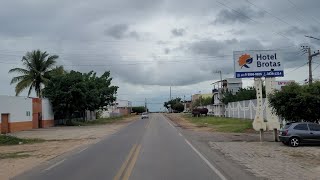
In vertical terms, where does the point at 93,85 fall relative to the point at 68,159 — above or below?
above

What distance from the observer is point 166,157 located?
64.7 ft

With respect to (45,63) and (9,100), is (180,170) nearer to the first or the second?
(9,100)

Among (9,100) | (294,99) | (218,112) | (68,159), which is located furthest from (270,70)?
(218,112)

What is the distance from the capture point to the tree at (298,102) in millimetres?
30547

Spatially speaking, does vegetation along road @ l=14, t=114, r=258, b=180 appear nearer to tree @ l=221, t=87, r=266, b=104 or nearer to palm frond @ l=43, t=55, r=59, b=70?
palm frond @ l=43, t=55, r=59, b=70

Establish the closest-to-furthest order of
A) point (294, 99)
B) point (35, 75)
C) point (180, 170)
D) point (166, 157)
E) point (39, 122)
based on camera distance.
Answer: point (180, 170) < point (166, 157) < point (294, 99) < point (39, 122) < point (35, 75)

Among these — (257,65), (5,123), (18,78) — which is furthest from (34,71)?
(257,65)

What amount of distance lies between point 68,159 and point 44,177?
5.86 meters

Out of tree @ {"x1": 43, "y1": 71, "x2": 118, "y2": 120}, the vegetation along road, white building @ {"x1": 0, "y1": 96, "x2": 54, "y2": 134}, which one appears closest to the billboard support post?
the vegetation along road

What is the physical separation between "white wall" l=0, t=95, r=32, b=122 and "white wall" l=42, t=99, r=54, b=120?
6429 mm

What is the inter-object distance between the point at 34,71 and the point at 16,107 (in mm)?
17316

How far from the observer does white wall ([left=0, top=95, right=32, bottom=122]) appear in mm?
50641

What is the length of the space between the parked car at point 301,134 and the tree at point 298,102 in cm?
464

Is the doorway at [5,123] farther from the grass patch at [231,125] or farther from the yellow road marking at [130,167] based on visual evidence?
the yellow road marking at [130,167]
